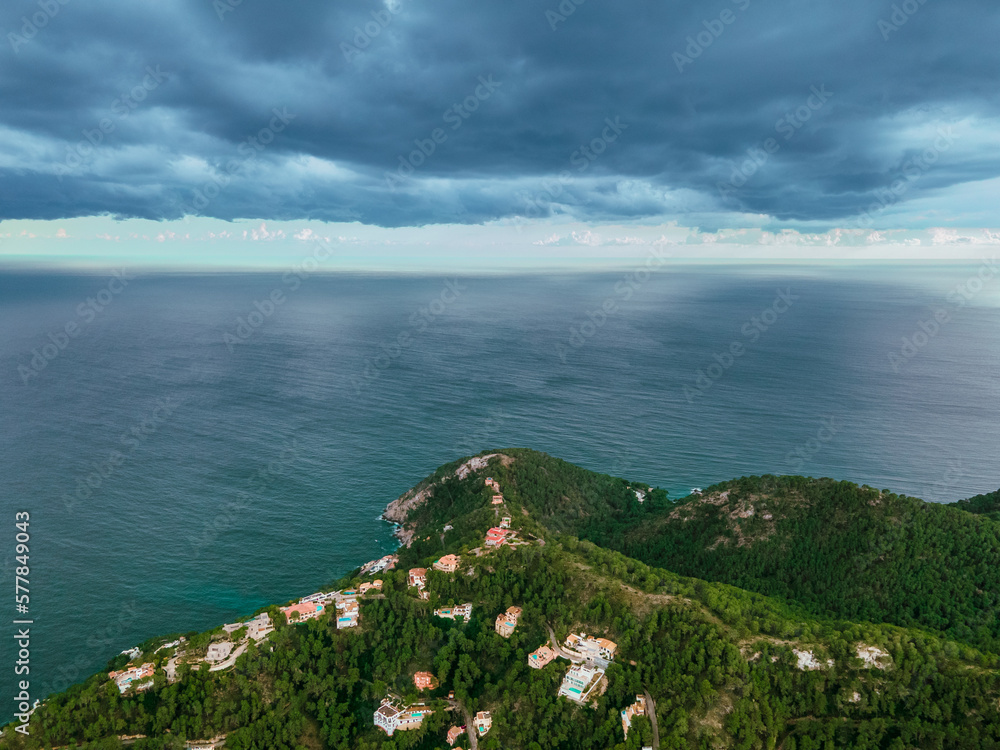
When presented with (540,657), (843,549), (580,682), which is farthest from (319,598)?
(843,549)

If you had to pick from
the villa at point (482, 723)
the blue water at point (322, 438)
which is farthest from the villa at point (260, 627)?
the villa at point (482, 723)

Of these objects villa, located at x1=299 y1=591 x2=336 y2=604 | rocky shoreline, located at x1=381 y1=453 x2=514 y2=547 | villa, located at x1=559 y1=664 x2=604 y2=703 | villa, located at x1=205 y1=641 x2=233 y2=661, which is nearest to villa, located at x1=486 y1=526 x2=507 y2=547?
villa, located at x1=299 y1=591 x2=336 y2=604

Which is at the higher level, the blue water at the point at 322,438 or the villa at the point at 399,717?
the blue water at the point at 322,438

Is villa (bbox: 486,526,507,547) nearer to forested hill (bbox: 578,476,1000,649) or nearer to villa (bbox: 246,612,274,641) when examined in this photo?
forested hill (bbox: 578,476,1000,649)

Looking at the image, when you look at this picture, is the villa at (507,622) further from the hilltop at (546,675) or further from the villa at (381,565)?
the villa at (381,565)

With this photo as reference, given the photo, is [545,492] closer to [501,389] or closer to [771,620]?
[771,620]

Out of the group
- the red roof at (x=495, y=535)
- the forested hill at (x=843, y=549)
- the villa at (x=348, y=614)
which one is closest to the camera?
the villa at (x=348, y=614)
